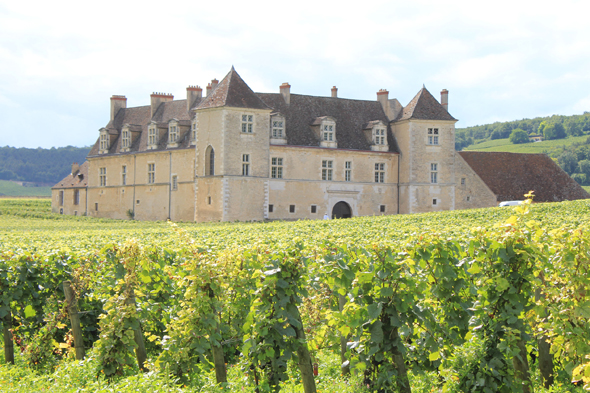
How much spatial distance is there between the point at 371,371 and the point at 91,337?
571 centimetres

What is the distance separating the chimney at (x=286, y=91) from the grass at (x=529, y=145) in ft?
222

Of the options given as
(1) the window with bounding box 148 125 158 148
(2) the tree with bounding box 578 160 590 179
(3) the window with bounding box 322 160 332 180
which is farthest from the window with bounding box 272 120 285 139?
(2) the tree with bounding box 578 160 590 179

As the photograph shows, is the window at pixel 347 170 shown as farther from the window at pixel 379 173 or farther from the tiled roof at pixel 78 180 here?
the tiled roof at pixel 78 180

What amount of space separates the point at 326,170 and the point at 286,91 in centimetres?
698

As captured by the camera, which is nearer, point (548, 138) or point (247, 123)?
point (247, 123)

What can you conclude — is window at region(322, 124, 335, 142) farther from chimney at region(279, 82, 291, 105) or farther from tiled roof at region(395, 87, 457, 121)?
tiled roof at region(395, 87, 457, 121)

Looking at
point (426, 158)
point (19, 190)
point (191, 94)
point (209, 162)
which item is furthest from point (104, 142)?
point (19, 190)

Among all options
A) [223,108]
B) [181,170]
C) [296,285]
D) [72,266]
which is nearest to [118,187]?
[181,170]

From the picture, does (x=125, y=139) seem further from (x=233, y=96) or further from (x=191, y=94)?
(x=233, y=96)

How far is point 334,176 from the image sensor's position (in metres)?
43.5

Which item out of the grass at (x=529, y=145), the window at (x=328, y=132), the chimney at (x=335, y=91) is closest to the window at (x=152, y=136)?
the window at (x=328, y=132)

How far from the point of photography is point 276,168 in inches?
1636

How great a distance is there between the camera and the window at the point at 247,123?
39562mm

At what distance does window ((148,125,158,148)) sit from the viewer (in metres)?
46.7
